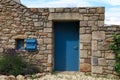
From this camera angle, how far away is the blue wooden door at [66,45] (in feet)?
37.5

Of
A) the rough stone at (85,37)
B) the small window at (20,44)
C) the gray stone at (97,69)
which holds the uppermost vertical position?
the rough stone at (85,37)

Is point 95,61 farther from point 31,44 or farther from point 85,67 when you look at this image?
point 31,44

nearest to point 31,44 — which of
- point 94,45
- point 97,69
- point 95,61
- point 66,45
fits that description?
point 66,45

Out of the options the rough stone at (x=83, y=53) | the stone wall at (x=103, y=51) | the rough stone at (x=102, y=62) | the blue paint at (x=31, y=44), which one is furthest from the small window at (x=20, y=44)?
the rough stone at (x=102, y=62)

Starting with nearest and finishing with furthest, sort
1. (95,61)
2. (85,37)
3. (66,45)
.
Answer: (95,61)
(85,37)
(66,45)

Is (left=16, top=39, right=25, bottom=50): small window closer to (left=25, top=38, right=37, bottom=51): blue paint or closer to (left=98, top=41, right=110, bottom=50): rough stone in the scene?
(left=25, top=38, right=37, bottom=51): blue paint

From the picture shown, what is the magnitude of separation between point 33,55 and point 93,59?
92.4 inches

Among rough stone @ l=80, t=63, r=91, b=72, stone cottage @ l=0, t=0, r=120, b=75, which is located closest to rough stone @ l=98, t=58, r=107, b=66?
stone cottage @ l=0, t=0, r=120, b=75

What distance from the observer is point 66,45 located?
11445 millimetres

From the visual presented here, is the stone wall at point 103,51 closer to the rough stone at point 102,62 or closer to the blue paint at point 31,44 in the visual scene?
the rough stone at point 102,62

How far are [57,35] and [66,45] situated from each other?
531 millimetres

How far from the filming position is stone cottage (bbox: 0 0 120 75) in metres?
10.5

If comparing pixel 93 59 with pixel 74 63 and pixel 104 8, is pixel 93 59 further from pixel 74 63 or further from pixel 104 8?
pixel 104 8

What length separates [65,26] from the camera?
37.8 feet
